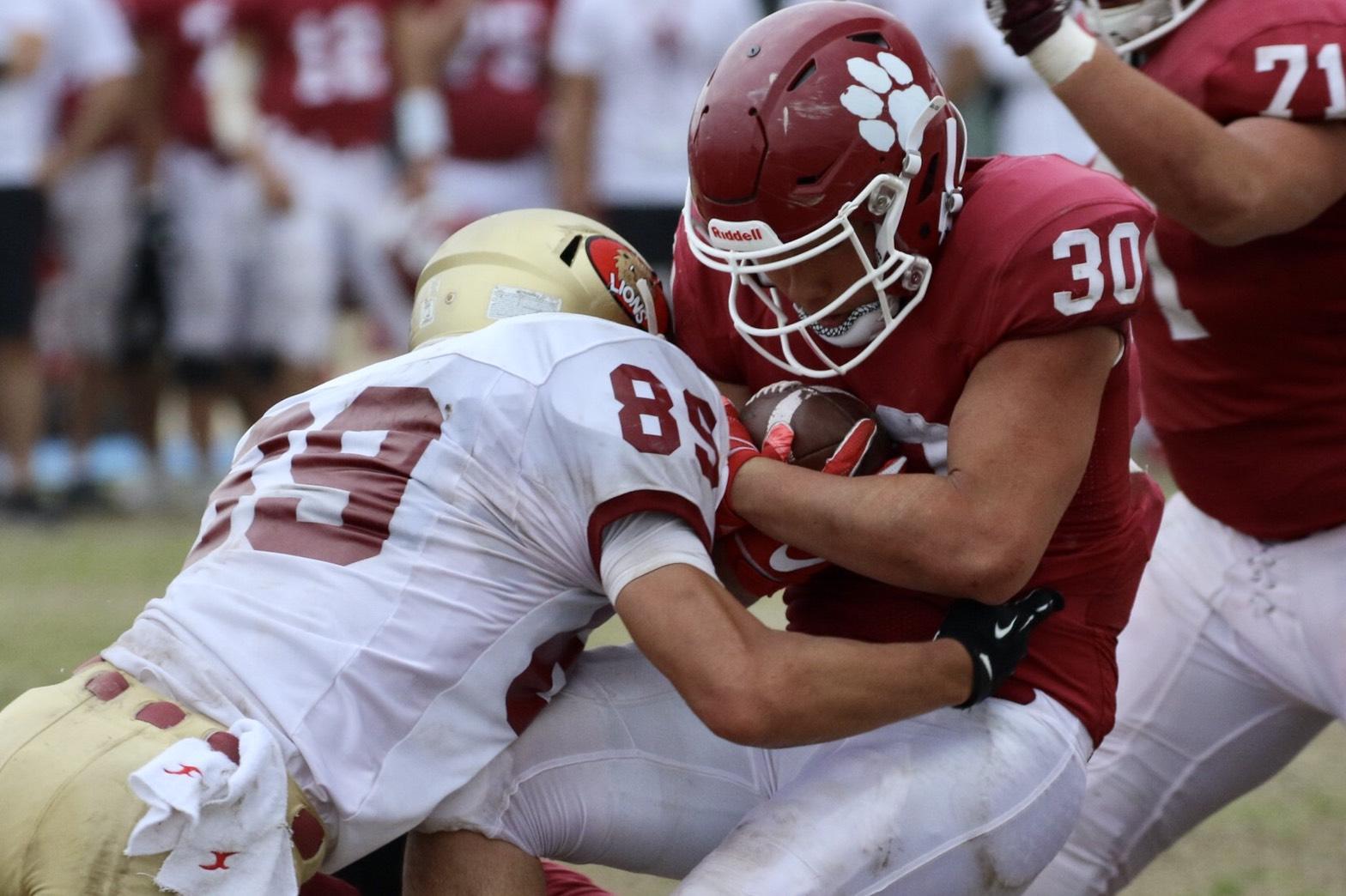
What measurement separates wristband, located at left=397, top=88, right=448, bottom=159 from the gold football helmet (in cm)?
466

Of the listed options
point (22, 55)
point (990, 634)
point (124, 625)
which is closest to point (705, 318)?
point (990, 634)

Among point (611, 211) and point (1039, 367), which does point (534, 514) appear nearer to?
point (1039, 367)

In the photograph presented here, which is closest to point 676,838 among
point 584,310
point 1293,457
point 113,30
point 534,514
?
point 534,514

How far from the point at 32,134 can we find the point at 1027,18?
17.2 feet

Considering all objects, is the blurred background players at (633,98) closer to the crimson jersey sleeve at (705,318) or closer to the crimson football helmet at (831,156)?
the crimson jersey sleeve at (705,318)

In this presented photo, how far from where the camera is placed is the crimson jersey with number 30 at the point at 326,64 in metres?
7.37

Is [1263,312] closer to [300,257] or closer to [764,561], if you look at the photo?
[764,561]

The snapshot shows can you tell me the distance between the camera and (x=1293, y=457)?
3.07 meters

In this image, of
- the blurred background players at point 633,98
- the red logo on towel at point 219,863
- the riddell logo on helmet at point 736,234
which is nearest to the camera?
the red logo on towel at point 219,863

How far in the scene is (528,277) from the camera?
2.62 meters

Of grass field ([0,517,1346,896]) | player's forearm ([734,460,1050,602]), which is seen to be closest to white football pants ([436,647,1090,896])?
player's forearm ([734,460,1050,602])

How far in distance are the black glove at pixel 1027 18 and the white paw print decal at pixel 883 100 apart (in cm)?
42

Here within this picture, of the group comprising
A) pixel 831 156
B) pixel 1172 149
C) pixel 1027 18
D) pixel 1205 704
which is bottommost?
pixel 1205 704

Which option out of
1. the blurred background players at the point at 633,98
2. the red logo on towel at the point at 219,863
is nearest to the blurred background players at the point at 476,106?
the blurred background players at the point at 633,98
